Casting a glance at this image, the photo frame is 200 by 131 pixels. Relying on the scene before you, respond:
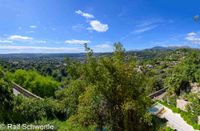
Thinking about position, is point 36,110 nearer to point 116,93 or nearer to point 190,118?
point 116,93

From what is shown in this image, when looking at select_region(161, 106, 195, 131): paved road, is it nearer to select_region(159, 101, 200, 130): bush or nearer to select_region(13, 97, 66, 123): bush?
select_region(159, 101, 200, 130): bush

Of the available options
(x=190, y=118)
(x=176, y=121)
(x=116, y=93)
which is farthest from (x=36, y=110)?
(x=190, y=118)

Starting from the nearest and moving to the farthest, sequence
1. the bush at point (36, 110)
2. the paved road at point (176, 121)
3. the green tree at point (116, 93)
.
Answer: the green tree at point (116, 93) → the bush at point (36, 110) → the paved road at point (176, 121)

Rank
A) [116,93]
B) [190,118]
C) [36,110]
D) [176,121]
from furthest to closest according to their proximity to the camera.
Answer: [176,121] < [190,118] < [36,110] < [116,93]

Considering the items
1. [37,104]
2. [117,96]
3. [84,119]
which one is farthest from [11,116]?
[117,96]

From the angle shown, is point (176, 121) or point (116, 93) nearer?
point (116, 93)

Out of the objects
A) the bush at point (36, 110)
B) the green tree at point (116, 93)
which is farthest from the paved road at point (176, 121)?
the green tree at point (116, 93)

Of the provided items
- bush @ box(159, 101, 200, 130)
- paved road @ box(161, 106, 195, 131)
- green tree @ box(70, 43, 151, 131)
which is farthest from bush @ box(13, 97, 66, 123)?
bush @ box(159, 101, 200, 130)

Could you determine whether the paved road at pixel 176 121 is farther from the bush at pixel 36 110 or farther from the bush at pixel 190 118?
the bush at pixel 36 110
